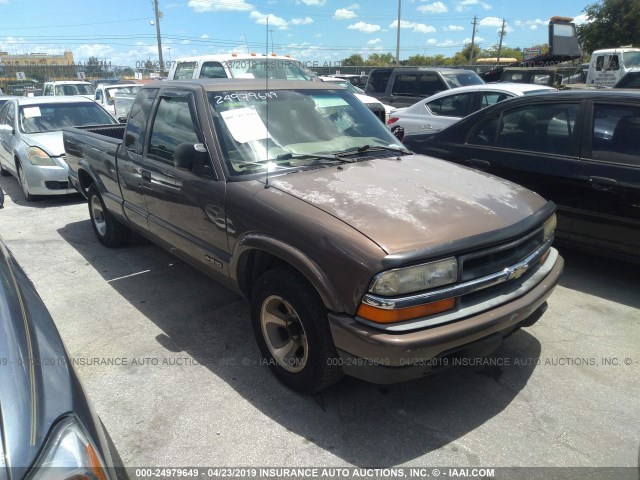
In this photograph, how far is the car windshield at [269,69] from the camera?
28.5 feet

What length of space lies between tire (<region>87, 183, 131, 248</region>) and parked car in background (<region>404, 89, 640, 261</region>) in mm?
3891

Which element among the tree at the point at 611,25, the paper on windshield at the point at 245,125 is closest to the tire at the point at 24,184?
the paper on windshield at the point at 245,125

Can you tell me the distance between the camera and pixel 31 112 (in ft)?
26.6

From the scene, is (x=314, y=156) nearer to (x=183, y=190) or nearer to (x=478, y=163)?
(x=183, y=190)

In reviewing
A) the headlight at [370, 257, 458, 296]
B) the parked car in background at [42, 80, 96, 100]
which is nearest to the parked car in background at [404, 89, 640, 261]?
the headlight at [370, 257, 458, 296]

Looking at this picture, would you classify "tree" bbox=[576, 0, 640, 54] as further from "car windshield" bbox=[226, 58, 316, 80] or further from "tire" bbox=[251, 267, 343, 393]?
"tire" bbox=[251, 267, 343, 393]

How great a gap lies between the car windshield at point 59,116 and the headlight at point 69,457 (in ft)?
26.1

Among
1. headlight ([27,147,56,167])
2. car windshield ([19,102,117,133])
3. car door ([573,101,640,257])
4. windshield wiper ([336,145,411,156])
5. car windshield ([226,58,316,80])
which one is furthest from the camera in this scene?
car windshield ([226,58,316,80])

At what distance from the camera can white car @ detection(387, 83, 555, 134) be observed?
771 centimetres

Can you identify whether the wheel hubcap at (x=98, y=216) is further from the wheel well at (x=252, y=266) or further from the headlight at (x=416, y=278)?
the headlight at (x=416, y=278)

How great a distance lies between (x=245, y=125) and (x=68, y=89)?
17353 millimetres

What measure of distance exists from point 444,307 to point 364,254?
50 centimetres

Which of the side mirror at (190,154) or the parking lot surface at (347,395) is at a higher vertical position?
the side mirror at (190,154)

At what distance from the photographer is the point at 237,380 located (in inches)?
121
